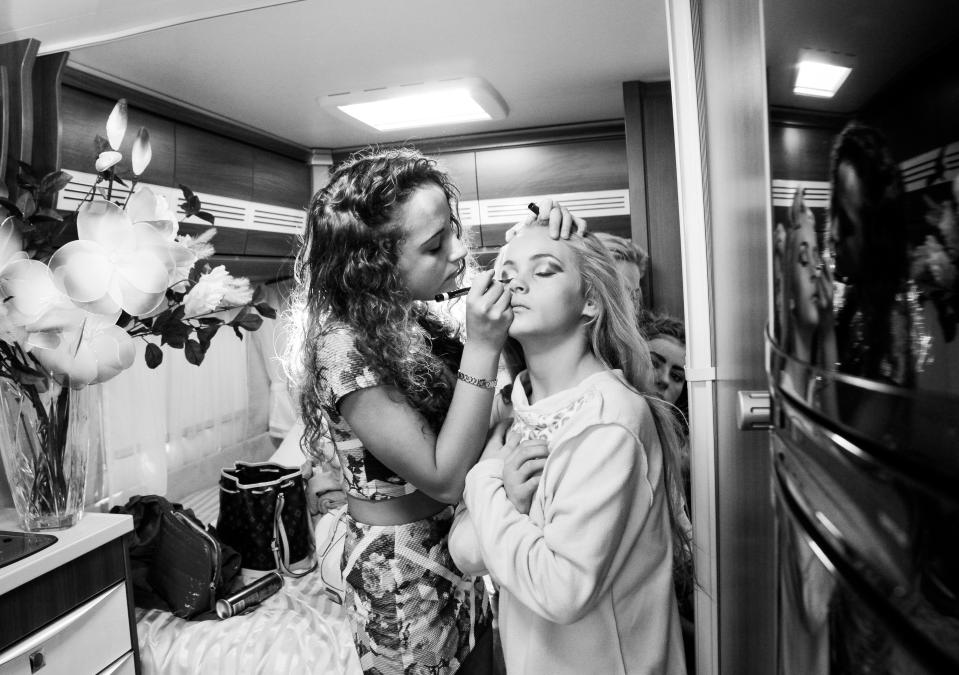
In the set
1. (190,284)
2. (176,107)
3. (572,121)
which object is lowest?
(190,284)

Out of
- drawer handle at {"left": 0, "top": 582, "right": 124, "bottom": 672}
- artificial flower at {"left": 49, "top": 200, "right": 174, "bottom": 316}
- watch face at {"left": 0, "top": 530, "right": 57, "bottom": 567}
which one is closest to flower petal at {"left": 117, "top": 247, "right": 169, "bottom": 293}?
artificial flower at {"left": 49, "top": 200, "right": 174, "bottom": 316}

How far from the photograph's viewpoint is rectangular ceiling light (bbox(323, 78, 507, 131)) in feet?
4.27

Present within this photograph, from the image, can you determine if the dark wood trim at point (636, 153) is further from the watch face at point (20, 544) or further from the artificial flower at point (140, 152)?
the watch face at point (20, 544)

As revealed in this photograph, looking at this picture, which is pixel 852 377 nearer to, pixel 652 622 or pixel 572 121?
pixel 652 622

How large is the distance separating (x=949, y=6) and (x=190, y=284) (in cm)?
111

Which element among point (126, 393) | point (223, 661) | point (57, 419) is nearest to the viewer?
point (57, 419)

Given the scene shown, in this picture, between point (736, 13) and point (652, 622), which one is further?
point (652, 622)

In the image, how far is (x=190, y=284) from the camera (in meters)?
1.06

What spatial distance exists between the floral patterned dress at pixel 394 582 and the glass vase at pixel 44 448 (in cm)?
55

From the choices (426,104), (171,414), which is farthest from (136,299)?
(171,414)

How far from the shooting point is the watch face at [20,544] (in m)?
0.95

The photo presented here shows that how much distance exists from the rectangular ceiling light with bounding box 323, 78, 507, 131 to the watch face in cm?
106

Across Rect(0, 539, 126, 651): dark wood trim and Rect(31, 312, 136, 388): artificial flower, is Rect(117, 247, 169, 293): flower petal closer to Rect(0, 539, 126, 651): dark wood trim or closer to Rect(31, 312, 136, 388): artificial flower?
Rect(31, 312, 136, 388): artificial flower

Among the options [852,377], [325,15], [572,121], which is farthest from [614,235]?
[852,377]
